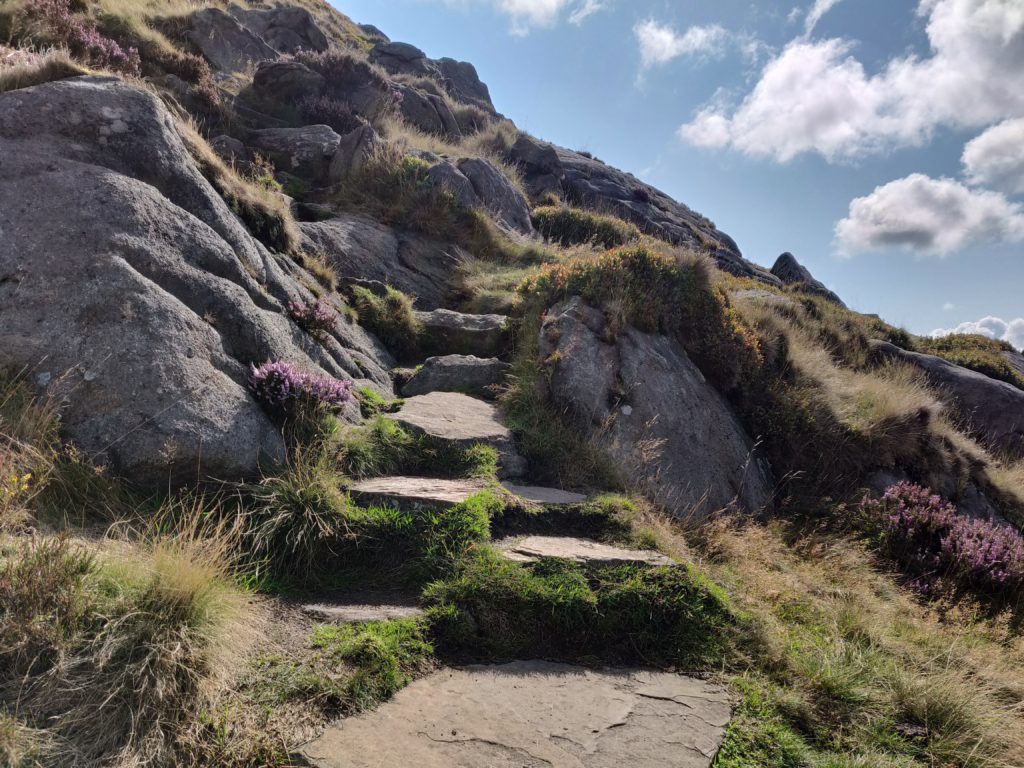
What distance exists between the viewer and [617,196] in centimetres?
2975

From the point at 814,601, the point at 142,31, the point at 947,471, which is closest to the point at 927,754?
the point at 814,601

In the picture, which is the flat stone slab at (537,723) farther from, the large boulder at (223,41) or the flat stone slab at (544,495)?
the large boulder at (223,41)

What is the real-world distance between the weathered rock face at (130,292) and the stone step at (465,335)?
329cm

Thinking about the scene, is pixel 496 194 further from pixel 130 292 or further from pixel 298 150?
pixel 130 292

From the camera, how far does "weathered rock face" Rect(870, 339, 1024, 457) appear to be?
14.5m

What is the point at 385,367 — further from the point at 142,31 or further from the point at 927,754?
the point at 142,31

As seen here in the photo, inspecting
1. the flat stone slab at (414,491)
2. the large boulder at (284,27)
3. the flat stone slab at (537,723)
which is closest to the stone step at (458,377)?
the flat stone slab at (414,491)

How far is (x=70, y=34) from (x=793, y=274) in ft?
100

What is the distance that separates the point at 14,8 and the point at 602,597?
14.7m

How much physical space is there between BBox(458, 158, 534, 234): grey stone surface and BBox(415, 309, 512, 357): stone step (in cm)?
587

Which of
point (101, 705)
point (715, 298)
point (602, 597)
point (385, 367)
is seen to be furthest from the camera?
point (715, 298)

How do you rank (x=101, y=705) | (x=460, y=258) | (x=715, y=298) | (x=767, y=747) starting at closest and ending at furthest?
(x=101, y=705)
(x=767, y=747)
(x=715, y=298)
(x=460, y=258)

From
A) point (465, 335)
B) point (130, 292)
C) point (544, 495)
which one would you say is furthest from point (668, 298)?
point (130, 292)

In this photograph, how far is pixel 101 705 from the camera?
2820mm
